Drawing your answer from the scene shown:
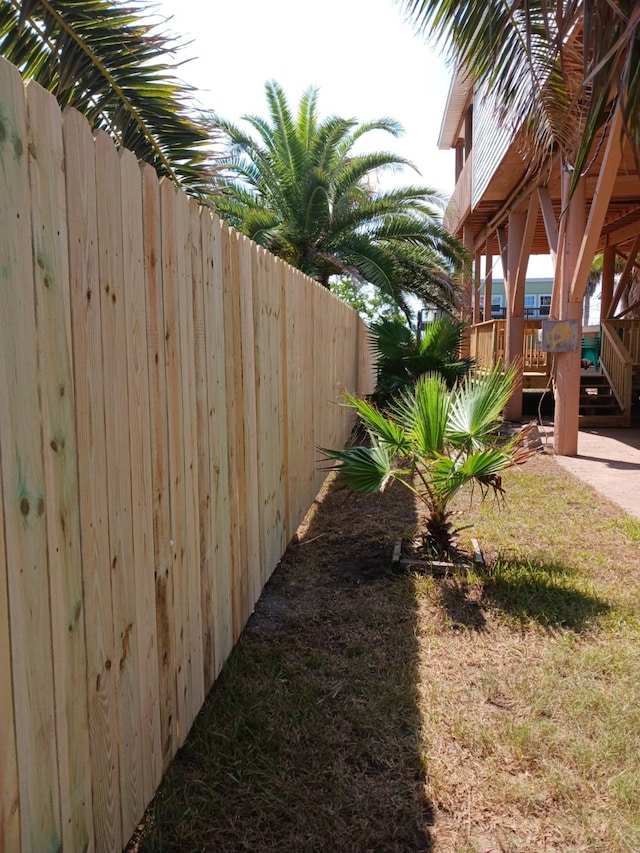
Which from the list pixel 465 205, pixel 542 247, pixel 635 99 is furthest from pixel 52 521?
pixel 542 247

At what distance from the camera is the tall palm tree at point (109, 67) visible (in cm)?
437

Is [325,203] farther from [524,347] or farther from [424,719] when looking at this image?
[424,719]

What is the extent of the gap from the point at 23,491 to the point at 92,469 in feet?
1.10

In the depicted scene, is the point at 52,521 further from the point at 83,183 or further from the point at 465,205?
the point at 465,205

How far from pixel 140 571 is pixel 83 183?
1.13m

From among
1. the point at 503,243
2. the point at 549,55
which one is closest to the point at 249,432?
the point at 549,55

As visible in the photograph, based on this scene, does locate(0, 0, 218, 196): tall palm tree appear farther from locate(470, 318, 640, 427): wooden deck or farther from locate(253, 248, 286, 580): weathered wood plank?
locate(470, 318, 640, 427): wooden deck

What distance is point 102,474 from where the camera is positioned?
5.91 feet

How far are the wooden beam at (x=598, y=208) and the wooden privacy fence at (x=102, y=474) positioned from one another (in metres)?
5.85

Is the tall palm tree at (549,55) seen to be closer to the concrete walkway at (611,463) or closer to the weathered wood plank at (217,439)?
the weathered wood plank at (217,439)

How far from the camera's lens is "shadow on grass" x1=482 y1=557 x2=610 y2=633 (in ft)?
12.2

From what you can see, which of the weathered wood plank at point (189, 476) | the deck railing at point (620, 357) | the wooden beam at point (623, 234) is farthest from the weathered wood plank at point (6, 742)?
the wooden beam at point (623, 234)

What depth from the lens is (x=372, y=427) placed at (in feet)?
16.4

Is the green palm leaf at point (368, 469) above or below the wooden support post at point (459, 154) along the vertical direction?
below
